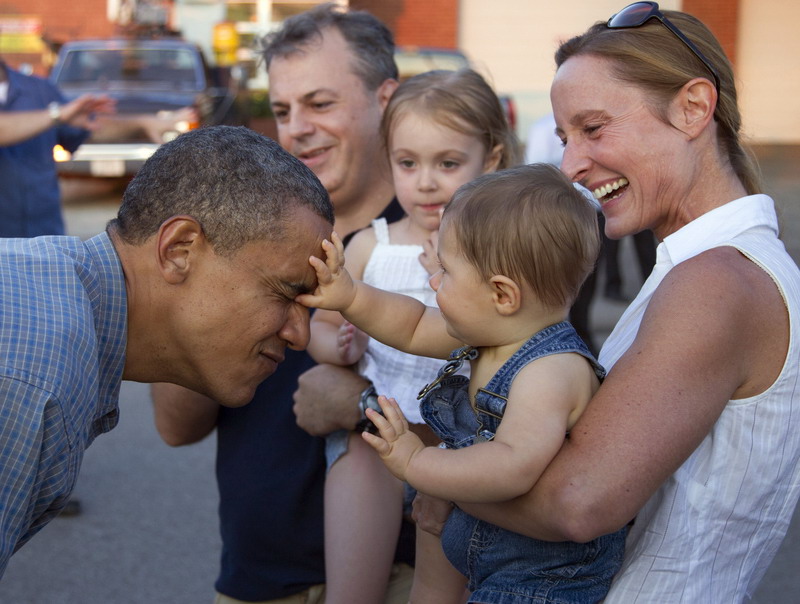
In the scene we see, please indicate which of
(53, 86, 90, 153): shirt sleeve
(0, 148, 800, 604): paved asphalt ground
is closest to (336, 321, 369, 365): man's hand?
(0, 148, 800, 604): paved asphalt ground

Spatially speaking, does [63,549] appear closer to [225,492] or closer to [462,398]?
[225,492]

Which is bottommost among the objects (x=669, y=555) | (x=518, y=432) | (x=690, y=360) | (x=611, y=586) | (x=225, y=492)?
(x=225, y=492)

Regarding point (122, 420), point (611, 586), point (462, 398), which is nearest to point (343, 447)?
point (462, 398)

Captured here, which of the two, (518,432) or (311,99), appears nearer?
(518,432)

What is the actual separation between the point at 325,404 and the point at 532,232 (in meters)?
0.87

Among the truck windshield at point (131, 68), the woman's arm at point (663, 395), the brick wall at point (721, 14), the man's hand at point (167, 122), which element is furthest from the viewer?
the brick wall at point (721, 14)

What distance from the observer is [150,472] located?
5812 millimetres

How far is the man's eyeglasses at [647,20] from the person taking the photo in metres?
2.07

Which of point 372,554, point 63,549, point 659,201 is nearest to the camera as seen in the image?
point 659,201

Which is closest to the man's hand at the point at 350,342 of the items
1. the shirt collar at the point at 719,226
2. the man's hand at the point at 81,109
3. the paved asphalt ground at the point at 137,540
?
the shirt collar at the point at 719,226

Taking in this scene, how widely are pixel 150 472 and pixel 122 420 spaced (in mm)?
969

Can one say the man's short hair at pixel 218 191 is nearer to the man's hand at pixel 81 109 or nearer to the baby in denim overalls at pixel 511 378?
the baby in denim overalls at pixel 511 378

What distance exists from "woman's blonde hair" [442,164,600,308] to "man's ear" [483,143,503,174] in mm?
952

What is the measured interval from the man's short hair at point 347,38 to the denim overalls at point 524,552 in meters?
1.58
